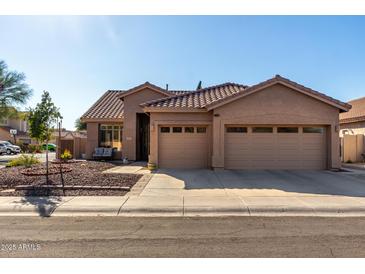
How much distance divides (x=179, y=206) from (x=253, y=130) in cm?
816

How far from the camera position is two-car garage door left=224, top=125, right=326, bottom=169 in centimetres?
1387

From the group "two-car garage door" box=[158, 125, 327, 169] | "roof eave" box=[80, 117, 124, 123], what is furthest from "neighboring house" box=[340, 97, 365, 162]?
"roof eave" box=[80, 117, 124, 123]

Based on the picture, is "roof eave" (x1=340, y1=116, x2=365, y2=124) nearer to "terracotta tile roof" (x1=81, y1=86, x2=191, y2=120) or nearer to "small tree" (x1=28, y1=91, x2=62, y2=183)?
"terracotta tile roof" (x1=81, y1=86, x2=191, y2=120)

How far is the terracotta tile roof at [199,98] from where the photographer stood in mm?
14336

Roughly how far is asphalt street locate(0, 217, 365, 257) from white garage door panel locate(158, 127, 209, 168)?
8.11m

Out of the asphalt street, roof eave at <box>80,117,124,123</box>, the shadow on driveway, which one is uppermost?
roof eave at <box>80,117,124,123</box>

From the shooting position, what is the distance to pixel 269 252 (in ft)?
14.2

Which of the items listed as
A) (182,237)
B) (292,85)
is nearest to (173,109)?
(292,85)

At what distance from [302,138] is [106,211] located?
1103cm

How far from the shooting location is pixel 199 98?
15.5m

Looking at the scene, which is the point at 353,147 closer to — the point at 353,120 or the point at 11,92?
the point at 353,120

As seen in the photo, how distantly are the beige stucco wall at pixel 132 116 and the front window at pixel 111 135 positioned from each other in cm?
88

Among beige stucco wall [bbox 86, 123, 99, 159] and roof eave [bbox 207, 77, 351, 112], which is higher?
roof eave [bbox 207, 77, 351, 112]

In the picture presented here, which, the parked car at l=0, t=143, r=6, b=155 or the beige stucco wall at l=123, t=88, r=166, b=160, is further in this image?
the parked car at l=0, t=143, r=6, b=155
